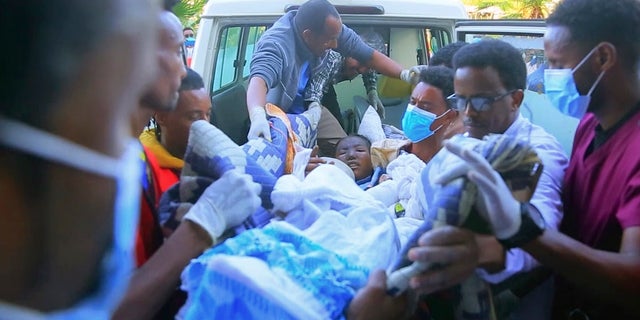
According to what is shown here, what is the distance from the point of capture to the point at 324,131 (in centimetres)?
384

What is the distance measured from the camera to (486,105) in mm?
2109

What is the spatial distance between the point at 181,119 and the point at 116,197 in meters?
1.25

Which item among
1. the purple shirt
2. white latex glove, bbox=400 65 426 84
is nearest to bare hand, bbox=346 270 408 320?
the purple shirt

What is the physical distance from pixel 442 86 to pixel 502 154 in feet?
4.83

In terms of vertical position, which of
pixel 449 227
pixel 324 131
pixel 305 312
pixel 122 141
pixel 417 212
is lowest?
pixel 324 131

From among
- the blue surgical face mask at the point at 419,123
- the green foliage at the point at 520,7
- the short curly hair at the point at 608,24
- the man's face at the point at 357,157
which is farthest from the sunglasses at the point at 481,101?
the green foliage at the point at 520,7

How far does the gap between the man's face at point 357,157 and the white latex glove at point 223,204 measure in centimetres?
182

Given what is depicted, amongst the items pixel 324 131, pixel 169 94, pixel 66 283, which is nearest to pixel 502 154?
pixel 169 94

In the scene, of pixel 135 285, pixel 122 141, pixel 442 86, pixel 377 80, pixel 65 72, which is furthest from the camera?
pixel 377 80

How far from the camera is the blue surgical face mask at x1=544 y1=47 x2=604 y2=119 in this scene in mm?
1860

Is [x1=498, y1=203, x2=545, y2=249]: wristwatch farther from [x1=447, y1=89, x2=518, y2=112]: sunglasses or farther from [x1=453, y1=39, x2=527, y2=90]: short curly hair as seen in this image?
[x1=453, y1=39, x2=527, y2=90]: short curly hair

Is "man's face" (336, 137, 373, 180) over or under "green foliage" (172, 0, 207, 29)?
over

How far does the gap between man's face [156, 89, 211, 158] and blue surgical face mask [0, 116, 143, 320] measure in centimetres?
111

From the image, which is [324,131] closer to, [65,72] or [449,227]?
[449,227]
